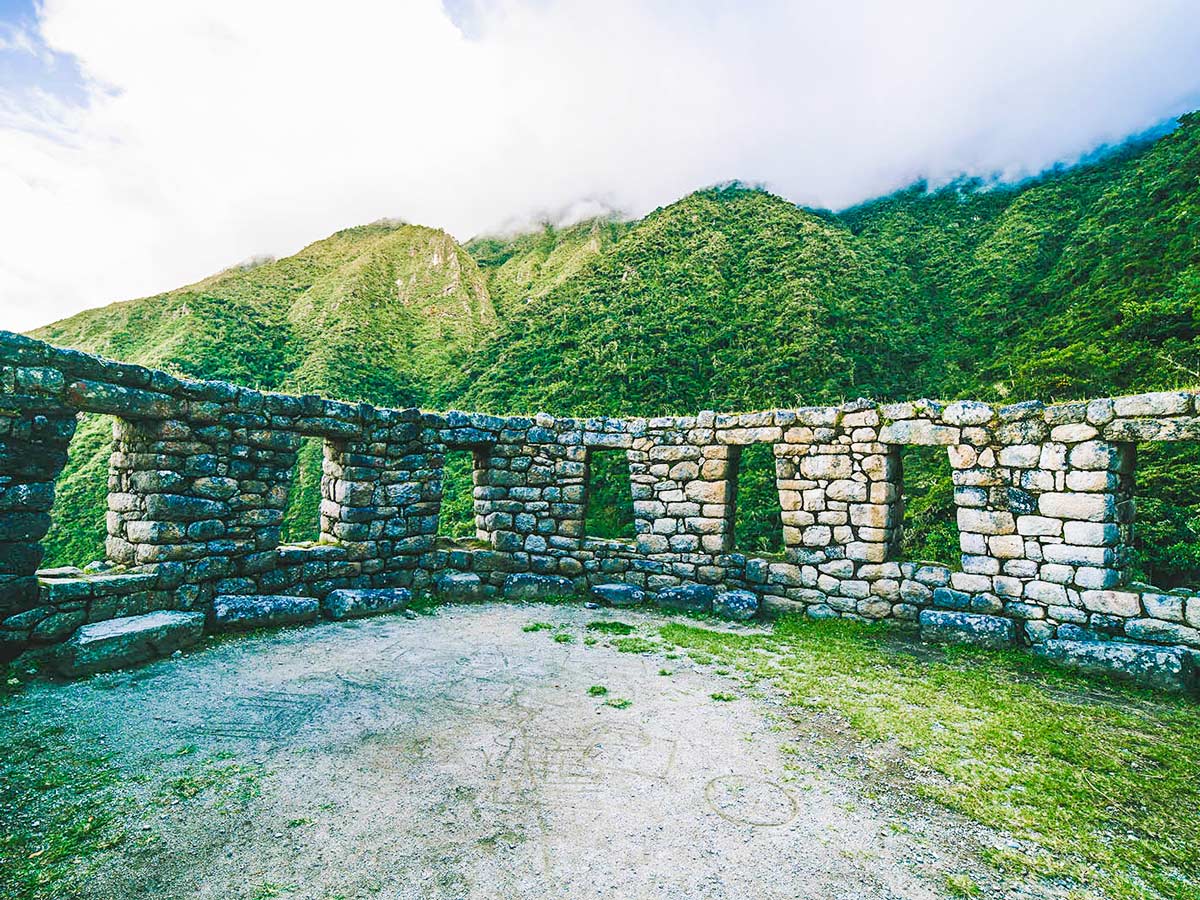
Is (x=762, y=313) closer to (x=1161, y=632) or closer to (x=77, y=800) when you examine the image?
(x=1161, y=632)

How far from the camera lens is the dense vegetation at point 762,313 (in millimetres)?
15219

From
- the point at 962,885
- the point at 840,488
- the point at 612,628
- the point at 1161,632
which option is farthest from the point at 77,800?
the point at 1161,632

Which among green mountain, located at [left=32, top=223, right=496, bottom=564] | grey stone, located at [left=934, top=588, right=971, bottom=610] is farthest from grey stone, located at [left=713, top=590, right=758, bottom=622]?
green mountain, located at [left=32, top=223, right=496, bottom=564]

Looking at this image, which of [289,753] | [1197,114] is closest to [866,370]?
[1197,114]

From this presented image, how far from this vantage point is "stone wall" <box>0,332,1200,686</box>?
18.7ft

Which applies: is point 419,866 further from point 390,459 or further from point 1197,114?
point 1197,114

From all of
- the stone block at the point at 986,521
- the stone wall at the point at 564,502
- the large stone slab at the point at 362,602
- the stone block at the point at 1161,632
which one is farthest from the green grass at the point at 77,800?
the stone block at the point at 1161,632

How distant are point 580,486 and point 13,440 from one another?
6802 millimetres

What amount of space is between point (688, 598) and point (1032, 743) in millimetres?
4713

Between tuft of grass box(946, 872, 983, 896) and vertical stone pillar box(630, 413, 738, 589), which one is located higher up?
vertical stone pillar box(630, 413, 738, 589)

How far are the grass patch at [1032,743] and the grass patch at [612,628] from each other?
31.1 inches

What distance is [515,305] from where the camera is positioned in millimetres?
32188

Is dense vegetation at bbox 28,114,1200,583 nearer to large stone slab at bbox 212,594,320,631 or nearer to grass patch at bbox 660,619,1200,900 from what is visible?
grass patch at bbox 660,619,1200,900

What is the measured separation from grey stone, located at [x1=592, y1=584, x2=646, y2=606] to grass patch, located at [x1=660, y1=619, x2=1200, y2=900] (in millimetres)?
1824
